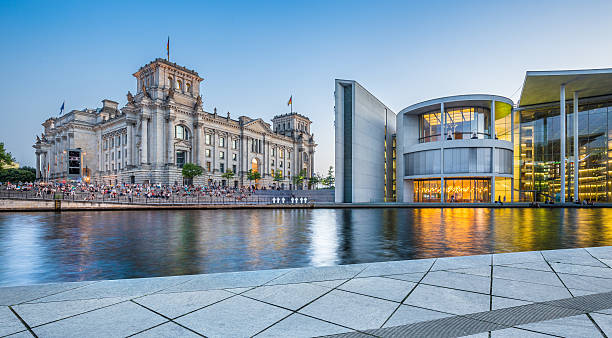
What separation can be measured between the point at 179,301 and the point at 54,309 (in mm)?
1552

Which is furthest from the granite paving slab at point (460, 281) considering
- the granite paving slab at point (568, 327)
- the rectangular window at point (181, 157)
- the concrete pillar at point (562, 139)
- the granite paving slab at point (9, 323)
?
the rectangular window at point (181, 157)

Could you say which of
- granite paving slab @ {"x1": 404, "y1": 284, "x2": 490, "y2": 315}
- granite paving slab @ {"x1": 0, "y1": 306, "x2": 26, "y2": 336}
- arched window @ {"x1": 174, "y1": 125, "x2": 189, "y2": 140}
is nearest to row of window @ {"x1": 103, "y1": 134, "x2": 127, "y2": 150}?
arched window @ {"x1": 174, "y1": 125, "x2": 189, "y2": 140}

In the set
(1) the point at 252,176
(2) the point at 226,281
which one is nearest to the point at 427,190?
(2) the point at 226,281

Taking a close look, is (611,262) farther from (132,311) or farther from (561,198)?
(561,198)

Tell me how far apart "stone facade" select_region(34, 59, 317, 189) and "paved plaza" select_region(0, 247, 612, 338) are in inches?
3136

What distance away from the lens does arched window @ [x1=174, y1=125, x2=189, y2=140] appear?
85.1 metres

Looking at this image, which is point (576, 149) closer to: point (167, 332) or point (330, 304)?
point (330, 304)

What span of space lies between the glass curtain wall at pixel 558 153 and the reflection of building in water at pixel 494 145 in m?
0.11

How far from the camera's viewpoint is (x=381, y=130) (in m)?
58.0

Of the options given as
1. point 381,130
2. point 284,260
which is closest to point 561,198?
point 381,130

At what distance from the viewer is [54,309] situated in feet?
13.6

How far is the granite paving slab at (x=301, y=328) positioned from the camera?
3.41 meters

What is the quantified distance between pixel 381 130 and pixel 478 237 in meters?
47.5

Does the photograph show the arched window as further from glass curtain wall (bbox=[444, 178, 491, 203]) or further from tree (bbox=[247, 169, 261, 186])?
glass curtain wall (bbox=[444, 178, 491, 203])
